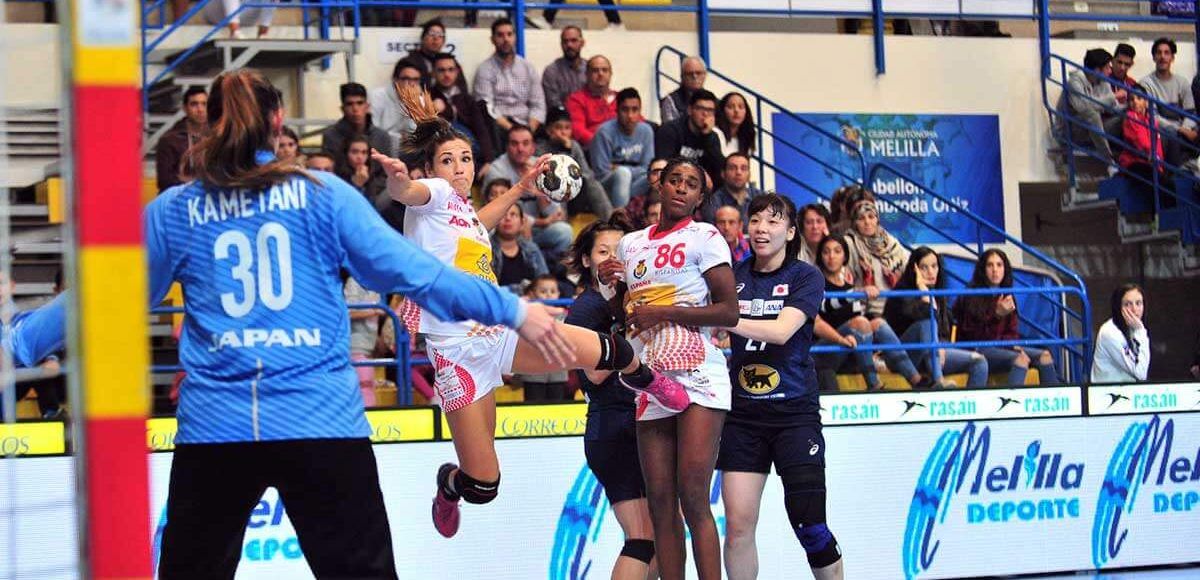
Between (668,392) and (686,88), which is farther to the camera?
A: (686,88)

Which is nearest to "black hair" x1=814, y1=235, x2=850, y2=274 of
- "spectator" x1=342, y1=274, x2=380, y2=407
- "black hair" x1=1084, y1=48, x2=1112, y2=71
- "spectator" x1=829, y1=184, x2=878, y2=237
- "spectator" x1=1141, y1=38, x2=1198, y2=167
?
"spectator" x1=829, y1=184, x2=878, y2=237

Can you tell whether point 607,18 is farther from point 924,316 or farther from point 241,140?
point 241,140

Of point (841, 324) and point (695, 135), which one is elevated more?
point (695, 135)

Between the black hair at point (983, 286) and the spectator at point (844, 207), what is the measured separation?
3.53ft

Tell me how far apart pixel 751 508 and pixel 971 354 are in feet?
15.3

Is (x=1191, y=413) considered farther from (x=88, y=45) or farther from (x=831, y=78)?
(x=88, y=45)

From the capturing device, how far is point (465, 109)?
1230 centimetres

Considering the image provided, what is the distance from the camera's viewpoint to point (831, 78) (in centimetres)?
1538

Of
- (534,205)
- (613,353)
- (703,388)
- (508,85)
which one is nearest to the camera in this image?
(613,353)

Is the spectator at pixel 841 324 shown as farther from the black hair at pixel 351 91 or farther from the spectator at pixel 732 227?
the black hair at pixel 351 91

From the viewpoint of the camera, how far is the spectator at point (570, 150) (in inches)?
472

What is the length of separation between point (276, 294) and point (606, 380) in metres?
3.06

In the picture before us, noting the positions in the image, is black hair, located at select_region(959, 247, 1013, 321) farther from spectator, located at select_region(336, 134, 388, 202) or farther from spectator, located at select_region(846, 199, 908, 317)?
spectator, located at select_region(336, 134, 388, 202)

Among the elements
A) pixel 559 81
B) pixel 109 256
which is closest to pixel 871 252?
pixel 559 81
